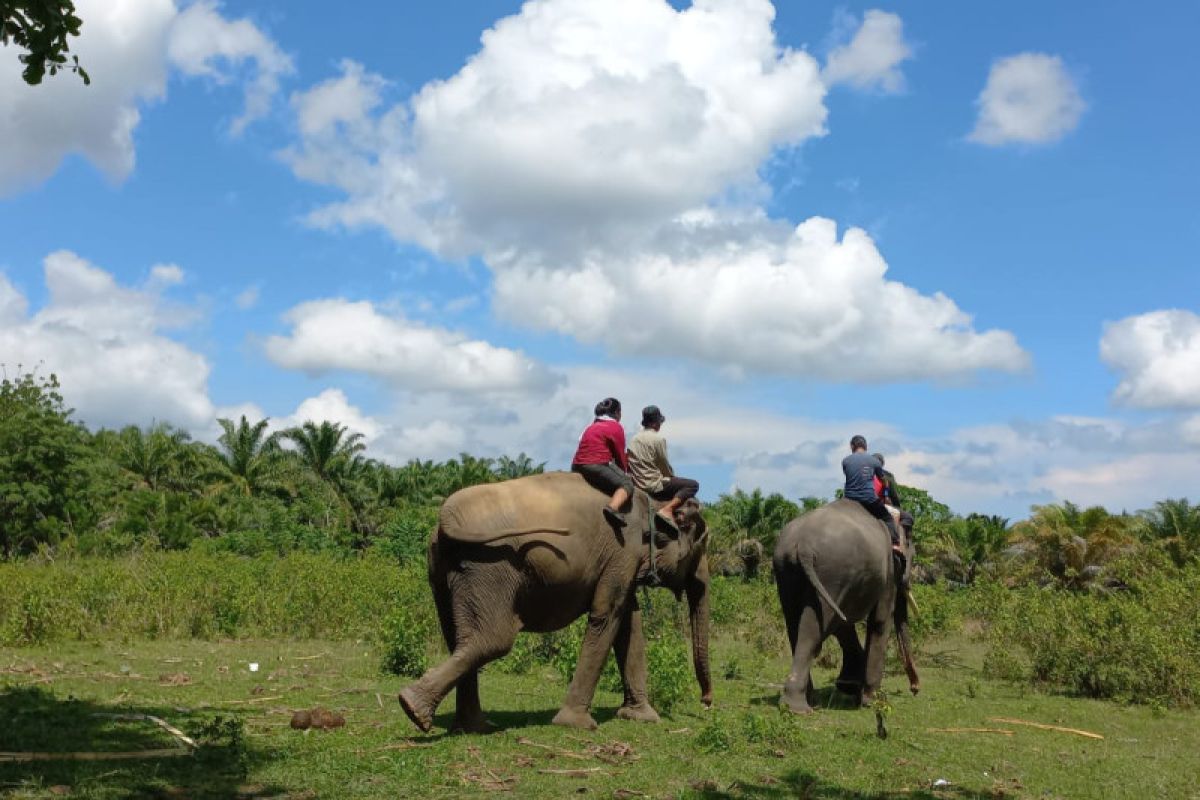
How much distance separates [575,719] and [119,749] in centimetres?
375

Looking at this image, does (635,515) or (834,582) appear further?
(834,582)

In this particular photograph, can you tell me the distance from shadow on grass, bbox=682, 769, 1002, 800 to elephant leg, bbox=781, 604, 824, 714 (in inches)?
138

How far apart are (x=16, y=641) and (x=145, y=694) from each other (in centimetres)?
503

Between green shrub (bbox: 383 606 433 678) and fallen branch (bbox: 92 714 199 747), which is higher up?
green shrub (bbox: 383 606 433 678)

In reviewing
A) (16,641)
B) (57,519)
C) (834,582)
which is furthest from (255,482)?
(834,582)

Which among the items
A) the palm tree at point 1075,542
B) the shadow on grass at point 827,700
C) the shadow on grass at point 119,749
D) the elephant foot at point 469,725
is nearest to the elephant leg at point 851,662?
the shadow on grass at point 827,700

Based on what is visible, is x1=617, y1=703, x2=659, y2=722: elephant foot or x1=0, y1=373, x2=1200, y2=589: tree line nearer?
x1=617, y1=703, x2=659, y2=722: elephant foot

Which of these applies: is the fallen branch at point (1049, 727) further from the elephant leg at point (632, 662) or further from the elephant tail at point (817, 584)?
the elephant leg at point (632, 662)

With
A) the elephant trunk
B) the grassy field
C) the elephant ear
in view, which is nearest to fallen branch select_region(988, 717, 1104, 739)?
the grassy field

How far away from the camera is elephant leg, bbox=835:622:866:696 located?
13484 millimetres

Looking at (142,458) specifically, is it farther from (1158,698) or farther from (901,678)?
(1158,698)

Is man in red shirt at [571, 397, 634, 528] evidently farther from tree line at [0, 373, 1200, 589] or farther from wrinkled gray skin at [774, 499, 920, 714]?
tree line at [0, 373, 1200, 589]

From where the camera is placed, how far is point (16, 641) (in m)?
14.7

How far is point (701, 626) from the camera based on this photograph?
1121 cm
